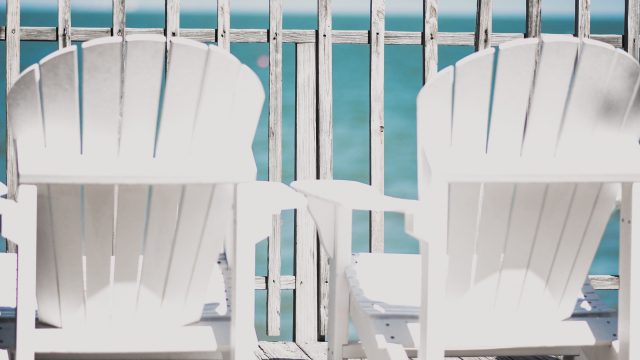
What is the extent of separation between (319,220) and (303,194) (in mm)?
103

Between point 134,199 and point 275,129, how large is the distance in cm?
169

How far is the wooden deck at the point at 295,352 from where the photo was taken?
3.68 meters

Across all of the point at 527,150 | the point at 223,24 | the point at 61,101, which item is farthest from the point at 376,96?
the point at 61,101

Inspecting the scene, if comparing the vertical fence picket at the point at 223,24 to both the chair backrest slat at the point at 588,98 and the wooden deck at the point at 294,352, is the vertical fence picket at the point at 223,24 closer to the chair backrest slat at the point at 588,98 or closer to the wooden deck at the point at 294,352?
the wooden deck at the point at 294,352

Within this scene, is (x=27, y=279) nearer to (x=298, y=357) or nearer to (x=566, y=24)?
(x=298, y=357)

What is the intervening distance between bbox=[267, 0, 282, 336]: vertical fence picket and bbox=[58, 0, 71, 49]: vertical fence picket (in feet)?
2.82

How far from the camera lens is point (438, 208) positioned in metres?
2.15

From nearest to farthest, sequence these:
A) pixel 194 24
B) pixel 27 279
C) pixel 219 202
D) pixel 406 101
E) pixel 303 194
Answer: pixel 27 279
pixel 219 202
pixel 303 194
pixel 406 101
pixel 194 24

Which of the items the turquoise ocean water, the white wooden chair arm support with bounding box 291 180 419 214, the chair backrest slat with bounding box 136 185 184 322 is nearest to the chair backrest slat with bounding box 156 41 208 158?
the chair backrest slat with bounding box 136 185 184 322

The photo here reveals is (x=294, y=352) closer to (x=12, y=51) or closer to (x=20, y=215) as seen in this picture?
(x=12, y=51)

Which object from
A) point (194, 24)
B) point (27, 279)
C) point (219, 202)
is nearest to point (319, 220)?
point (219, 202)

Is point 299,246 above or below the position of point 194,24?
below

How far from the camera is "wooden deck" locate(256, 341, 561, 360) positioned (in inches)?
145

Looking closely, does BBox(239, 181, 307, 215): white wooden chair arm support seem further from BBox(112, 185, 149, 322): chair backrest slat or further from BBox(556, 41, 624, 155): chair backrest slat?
BBox(556, 41, 624, 155): chair backrest slat
